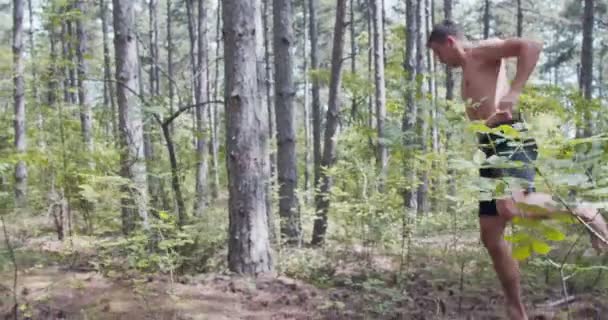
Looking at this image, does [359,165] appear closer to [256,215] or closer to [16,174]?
[256,215]

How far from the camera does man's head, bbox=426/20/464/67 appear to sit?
3.42m

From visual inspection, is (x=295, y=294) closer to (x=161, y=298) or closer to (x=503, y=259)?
(x=161, y=298)

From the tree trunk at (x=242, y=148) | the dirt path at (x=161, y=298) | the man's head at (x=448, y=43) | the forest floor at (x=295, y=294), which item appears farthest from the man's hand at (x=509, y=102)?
the tree trunk at (x=242, y=148)

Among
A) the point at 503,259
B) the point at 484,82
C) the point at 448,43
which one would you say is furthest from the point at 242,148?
the point at 503,259

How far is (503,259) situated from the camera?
3.33m

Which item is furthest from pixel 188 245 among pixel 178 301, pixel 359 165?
pixel 359 165

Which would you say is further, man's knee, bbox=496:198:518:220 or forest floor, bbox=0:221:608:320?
forest floor, bbox=0:221:608:320

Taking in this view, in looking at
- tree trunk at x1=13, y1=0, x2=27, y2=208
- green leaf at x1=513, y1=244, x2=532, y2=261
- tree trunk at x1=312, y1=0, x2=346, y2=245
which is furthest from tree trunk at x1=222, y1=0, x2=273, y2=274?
tree trunk at x1=13, y1=0, x2=27, y2=208

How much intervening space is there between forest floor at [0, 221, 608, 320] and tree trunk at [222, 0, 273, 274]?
272 millimetres

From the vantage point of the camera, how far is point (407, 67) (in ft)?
37.2

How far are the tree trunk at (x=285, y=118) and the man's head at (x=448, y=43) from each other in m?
4.22

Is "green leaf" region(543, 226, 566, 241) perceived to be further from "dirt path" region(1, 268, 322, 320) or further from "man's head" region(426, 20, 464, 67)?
"dirt path" region(1, 268, 322, 320)

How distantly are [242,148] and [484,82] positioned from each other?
241cm

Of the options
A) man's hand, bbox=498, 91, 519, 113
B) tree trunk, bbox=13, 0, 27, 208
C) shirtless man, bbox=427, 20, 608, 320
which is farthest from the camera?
tree trunk, bbox=13, 0, 27, 208
